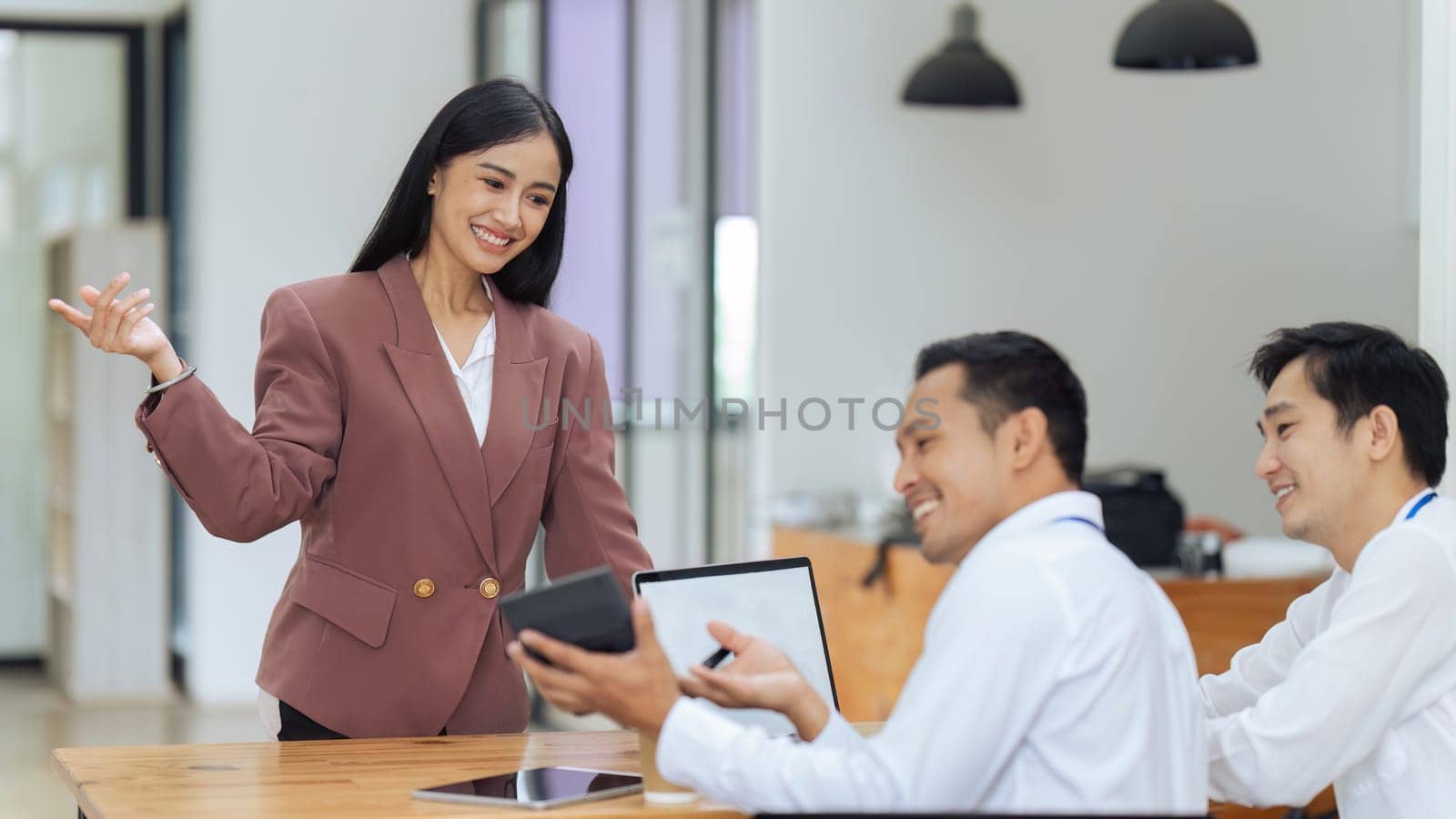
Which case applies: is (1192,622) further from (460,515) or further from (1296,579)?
(460,515)

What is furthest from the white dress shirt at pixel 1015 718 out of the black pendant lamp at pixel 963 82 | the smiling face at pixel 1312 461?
the black pendant lamp at pixel 963 82

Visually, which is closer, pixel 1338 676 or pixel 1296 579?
pixel 1338 676

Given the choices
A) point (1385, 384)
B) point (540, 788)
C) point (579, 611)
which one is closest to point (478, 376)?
point (540, 788)

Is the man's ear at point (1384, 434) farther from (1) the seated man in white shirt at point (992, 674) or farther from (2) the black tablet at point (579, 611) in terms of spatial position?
(2) the black tablet at point (579, 611)

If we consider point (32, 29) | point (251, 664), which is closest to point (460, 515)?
point (251, 664)

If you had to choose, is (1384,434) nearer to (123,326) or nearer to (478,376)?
(478,376)

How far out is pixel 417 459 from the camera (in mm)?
2293

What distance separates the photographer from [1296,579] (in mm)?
4176

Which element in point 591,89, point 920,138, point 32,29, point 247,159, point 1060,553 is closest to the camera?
point 1060,553

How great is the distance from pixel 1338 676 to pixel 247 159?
5787 millimetres

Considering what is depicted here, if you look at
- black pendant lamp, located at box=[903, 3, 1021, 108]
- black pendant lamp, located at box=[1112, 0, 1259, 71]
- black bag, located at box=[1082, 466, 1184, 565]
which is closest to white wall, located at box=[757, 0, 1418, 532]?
black pendant lamp, located at box=[903, 3, 1021, 108]

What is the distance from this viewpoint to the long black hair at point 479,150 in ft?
7.63

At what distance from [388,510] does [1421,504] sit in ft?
4.33

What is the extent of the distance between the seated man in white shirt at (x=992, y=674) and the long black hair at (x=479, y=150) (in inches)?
33.0
